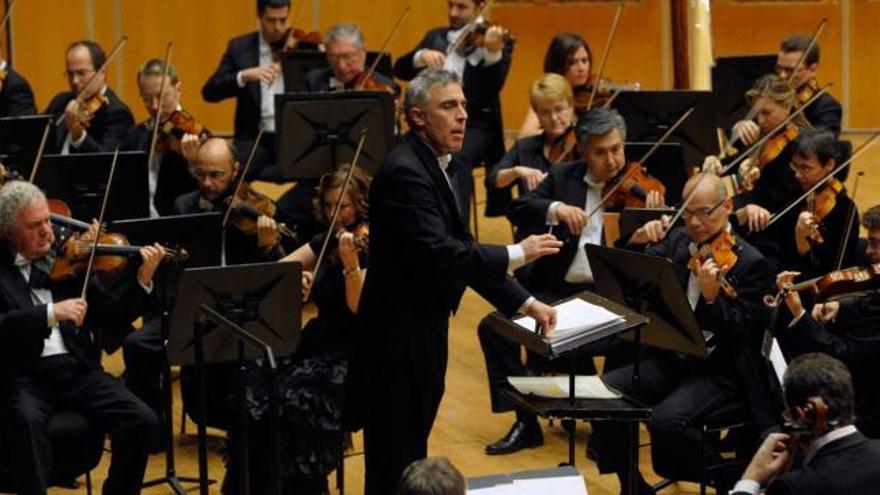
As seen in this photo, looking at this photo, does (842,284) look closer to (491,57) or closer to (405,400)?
(405,400)

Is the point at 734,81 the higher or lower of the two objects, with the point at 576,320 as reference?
higher

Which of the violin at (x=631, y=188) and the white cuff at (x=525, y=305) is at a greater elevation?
the violin at (x=631, y=188)

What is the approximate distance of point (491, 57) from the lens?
26.3 feet

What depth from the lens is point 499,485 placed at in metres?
3.86

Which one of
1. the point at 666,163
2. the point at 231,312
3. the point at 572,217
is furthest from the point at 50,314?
the point at 666,163

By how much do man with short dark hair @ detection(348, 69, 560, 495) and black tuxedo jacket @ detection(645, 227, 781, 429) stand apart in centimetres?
97

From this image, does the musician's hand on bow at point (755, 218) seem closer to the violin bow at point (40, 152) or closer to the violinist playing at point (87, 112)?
the violin bow at point (40, 152)

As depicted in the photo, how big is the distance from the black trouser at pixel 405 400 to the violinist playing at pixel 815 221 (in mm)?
2100

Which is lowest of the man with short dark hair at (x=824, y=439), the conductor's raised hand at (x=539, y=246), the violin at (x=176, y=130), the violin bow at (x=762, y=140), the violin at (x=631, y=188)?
the man with short dark hair at (x=824, y=439)

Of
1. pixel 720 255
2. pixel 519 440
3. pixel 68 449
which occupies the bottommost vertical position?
pixel 519 440

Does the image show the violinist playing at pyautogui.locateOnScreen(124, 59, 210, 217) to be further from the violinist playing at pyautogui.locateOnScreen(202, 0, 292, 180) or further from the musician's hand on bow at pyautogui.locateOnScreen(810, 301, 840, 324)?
the musician's hand on bow at pyautogui.locateOnScreen(810, 301, 840, 324)

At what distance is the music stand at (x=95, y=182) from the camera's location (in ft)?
20.5

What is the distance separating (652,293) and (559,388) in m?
0.53

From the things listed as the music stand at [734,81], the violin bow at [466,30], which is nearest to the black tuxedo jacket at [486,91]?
the violin bow at [466,30]
